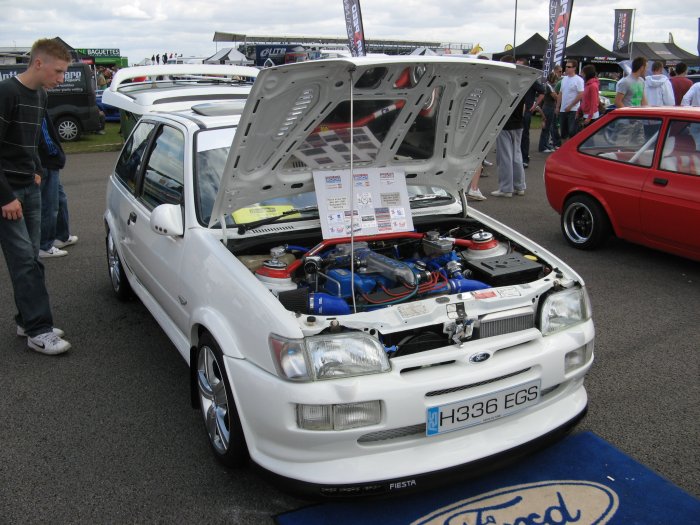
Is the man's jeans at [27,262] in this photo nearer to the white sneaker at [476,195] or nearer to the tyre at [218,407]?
the tyre at [218,407]

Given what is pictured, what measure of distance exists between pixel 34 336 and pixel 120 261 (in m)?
0.80

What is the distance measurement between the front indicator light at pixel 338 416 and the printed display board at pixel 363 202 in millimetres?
1187

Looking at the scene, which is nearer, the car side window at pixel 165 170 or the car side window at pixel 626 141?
the car side window at pixel 165 170

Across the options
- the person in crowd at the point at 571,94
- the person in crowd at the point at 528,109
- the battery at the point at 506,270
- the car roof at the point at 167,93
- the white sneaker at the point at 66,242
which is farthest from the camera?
the person in crowd at the point at 571,94

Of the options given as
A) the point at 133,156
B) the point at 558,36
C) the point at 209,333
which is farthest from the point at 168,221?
the point at 558,36

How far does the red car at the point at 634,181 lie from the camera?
5.29 metres

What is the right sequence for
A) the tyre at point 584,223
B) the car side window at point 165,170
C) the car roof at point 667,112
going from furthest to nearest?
the tyre at point 584,223
the car roof at point 667,112
the car side window at point 165,170

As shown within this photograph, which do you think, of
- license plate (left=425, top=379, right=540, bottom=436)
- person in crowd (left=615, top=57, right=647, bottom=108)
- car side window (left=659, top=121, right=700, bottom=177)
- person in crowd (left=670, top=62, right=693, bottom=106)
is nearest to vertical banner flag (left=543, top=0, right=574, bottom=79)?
person in crowd (left=670, top=62, right=693, bottom=106)

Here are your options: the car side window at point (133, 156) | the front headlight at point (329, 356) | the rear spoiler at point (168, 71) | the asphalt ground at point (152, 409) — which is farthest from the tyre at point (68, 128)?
the front headlight at point (329, 356)

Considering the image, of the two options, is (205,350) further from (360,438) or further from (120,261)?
(120,261)

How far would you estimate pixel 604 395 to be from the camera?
11.5ft

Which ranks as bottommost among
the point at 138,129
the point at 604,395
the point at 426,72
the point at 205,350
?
the point at 604,395

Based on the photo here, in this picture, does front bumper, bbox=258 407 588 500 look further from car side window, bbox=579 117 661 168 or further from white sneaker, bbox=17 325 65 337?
car side window, bbox=579 117 661 168

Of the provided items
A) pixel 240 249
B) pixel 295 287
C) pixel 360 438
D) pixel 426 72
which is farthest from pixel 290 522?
pixel 426 72
